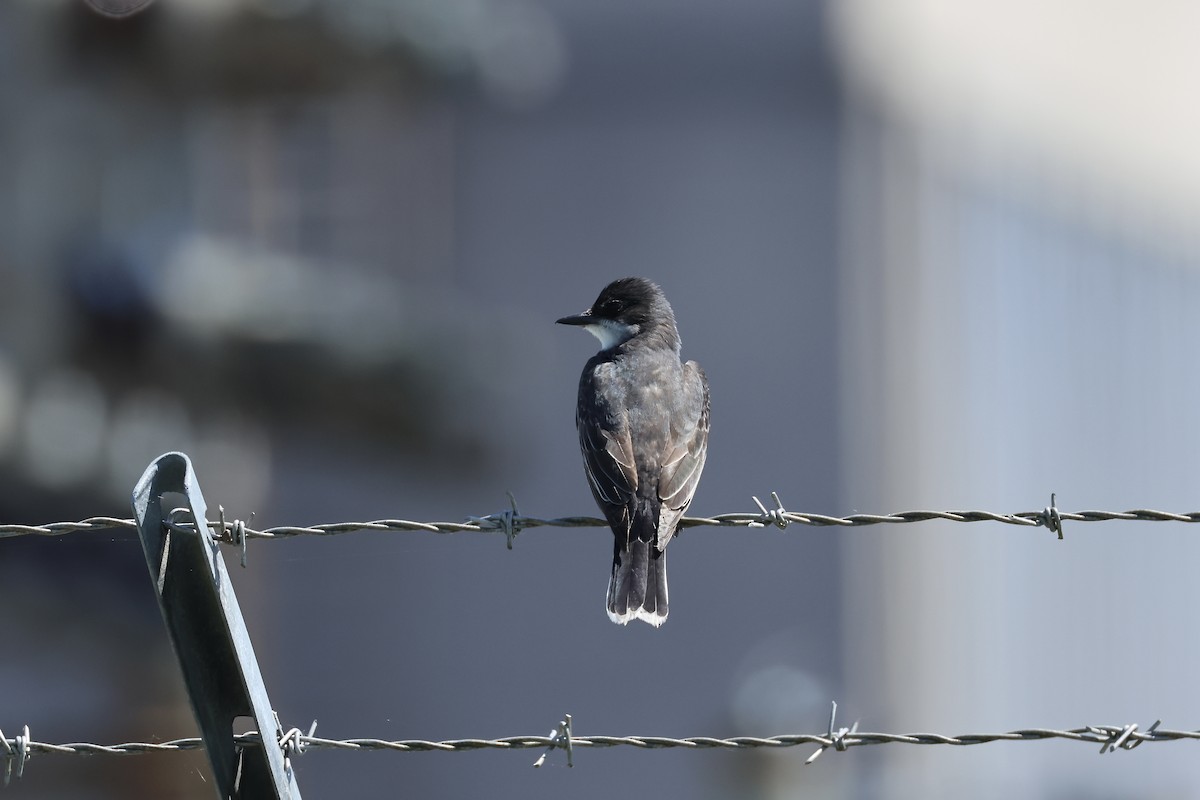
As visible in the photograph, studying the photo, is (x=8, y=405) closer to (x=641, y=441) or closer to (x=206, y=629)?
(x=641, y=441)

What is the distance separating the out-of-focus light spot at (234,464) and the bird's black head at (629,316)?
6.65 meters

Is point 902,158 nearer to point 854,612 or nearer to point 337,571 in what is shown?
point 854,612

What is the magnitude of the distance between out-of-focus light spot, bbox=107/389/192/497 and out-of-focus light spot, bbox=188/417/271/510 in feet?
2.51

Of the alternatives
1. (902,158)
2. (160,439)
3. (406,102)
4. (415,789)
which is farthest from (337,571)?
(902,158)

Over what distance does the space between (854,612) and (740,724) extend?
1.28 metres

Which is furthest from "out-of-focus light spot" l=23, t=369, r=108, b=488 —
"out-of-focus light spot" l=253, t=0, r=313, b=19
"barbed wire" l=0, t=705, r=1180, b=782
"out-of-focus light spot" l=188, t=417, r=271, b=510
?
"barbed wire" l=0, t=705, r=1180, b=782

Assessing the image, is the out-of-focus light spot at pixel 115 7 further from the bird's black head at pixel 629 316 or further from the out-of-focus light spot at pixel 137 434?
the bird's black head at pixel 629 316

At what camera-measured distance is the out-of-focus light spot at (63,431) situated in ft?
34.6

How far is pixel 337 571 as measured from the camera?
14.4 metres

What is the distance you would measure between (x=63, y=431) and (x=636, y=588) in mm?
6833

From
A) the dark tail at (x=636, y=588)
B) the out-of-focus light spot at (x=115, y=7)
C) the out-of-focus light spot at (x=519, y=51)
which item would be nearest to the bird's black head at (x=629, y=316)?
the dark tail at (x=636, y=588)

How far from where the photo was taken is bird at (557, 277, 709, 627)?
5.08 metres

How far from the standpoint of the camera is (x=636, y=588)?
5051mm

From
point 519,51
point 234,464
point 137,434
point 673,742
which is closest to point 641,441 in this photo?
point 673,742
